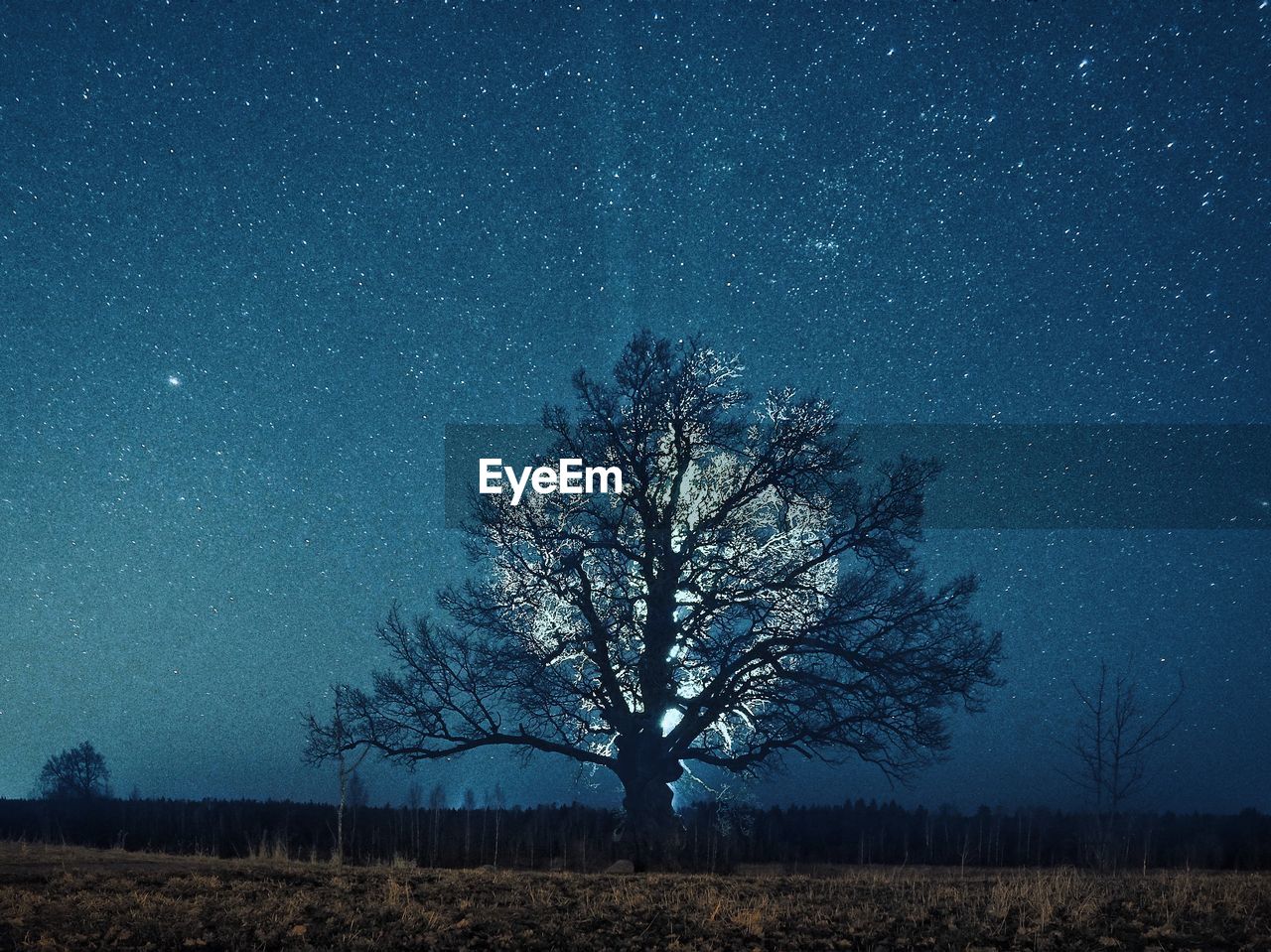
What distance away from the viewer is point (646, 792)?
21.9 meters

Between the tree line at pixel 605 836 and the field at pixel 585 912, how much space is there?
5227 millimetres

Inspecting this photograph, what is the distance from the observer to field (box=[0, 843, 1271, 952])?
32.3ft

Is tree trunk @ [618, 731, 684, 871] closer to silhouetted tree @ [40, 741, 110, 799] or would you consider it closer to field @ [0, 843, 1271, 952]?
field @ [0, 843, 1271, 952]

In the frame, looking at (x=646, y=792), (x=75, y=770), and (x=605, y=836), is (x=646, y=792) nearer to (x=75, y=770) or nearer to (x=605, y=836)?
(x=605, y=836)

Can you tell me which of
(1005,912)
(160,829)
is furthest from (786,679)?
(160,829)

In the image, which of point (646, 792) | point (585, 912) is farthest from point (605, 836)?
point (585, 912)

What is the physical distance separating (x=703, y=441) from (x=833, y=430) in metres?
2.55

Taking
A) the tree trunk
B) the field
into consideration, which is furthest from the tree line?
the field

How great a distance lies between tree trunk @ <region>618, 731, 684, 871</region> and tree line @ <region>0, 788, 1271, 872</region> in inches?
14.7

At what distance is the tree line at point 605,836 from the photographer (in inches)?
835

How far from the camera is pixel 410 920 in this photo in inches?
418

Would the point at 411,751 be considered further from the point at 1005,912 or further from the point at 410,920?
the point at 1005,912

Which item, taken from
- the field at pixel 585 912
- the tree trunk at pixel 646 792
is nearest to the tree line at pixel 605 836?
the tree trunk at pixel 646 792

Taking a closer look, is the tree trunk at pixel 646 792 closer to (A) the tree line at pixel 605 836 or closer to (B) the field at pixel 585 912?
(A) the tree line at pixel 605 836
